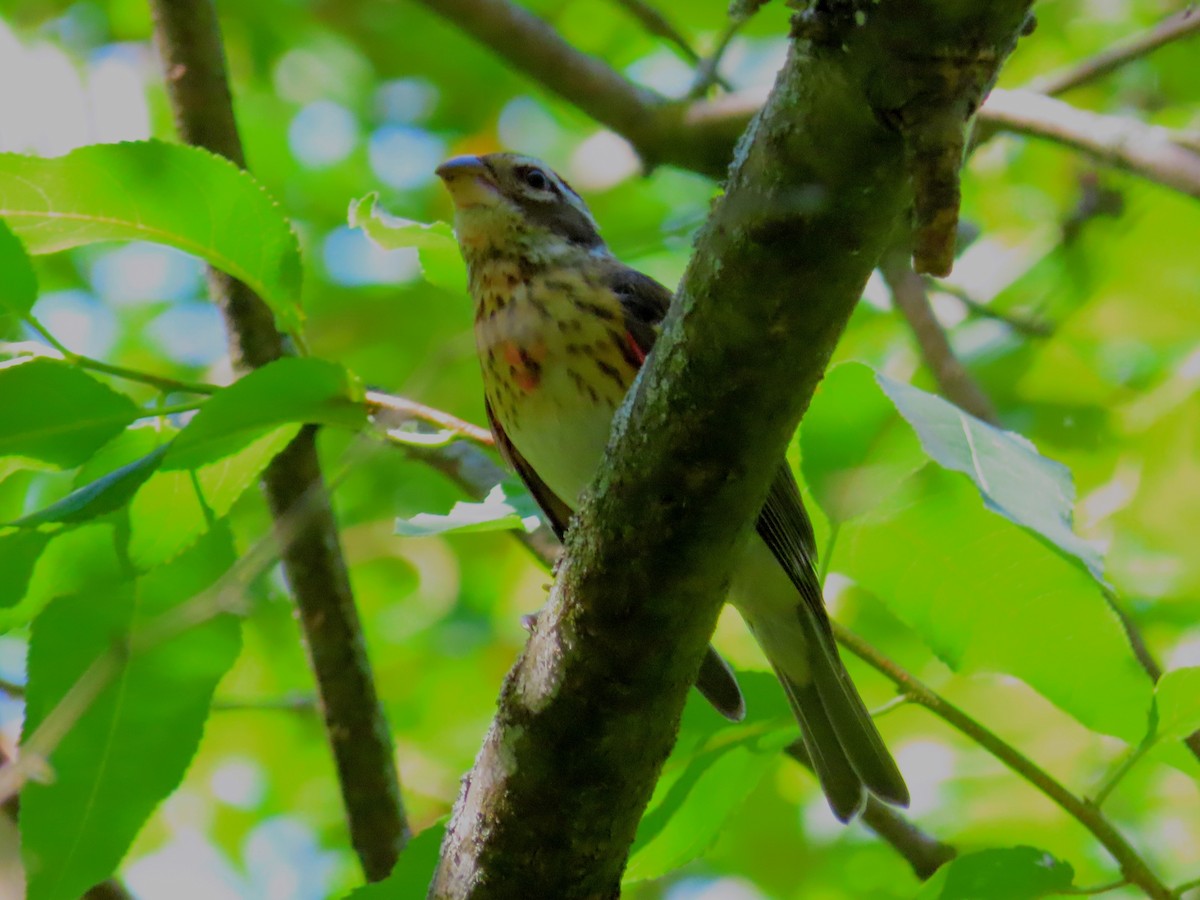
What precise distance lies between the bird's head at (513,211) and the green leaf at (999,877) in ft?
6.79

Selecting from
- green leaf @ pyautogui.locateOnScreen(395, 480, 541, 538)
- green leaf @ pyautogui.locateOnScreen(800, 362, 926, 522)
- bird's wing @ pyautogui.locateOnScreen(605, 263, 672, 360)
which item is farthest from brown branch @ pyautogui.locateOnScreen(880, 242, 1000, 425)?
green leaf @ pyautogui.locateOnScreen(395, 480, 541, 538)

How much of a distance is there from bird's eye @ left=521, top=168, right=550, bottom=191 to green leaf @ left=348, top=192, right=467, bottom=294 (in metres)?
0.93

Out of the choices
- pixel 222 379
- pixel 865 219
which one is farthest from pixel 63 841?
pixel 222 379

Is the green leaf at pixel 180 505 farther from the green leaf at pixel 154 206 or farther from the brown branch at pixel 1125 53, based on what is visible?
the brown branch at pixel 1125 53

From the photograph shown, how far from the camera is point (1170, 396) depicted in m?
4.80

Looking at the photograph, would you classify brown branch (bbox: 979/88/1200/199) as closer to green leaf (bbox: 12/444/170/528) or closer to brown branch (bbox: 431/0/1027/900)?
brown branch (bbox: 431/0/1027/900)

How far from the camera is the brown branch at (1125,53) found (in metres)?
4.33

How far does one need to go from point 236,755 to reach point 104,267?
8.32 ft

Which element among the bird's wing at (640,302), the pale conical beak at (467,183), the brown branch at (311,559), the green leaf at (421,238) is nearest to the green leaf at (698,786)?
the bird's wing at (640,302)

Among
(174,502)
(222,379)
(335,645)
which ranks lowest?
(174,502)

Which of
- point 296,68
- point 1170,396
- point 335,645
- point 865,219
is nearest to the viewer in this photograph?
point 865,219

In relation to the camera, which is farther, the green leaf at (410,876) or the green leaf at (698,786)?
the green leaf at (698,786)

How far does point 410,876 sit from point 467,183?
2.28 metres

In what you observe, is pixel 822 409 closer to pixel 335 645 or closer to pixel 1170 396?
pixel 335 645
